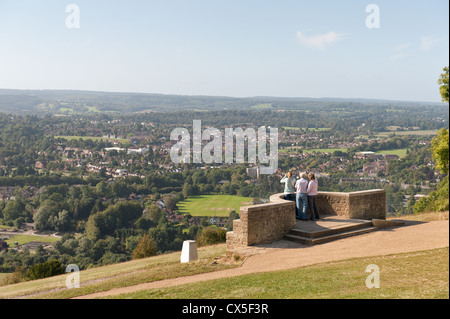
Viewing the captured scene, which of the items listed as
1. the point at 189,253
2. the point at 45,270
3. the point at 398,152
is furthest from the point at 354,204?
the point at 398,152

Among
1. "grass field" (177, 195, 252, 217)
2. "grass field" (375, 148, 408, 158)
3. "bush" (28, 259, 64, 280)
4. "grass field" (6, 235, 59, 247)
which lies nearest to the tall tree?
"bush" (28, 259, 64, 280)

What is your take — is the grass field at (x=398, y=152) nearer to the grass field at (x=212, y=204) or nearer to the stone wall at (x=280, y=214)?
the grass field at (x=212, y=204)

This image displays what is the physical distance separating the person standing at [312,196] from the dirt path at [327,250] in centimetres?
179

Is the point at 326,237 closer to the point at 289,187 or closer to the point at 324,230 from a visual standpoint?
the point at 324,230

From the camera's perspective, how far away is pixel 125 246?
50.2 m

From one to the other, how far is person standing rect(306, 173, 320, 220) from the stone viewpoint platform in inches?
11.7

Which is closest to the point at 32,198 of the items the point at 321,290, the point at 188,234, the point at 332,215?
the point at 188,234

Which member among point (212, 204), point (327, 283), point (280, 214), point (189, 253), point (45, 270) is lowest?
point (212, 204)

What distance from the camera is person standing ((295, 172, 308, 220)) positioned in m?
14.1

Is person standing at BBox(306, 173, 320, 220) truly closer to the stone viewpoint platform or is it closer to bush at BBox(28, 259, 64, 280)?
the stone viewpoint platform

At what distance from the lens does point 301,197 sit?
14328 millimetres

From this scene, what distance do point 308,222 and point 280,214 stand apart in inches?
54.0
